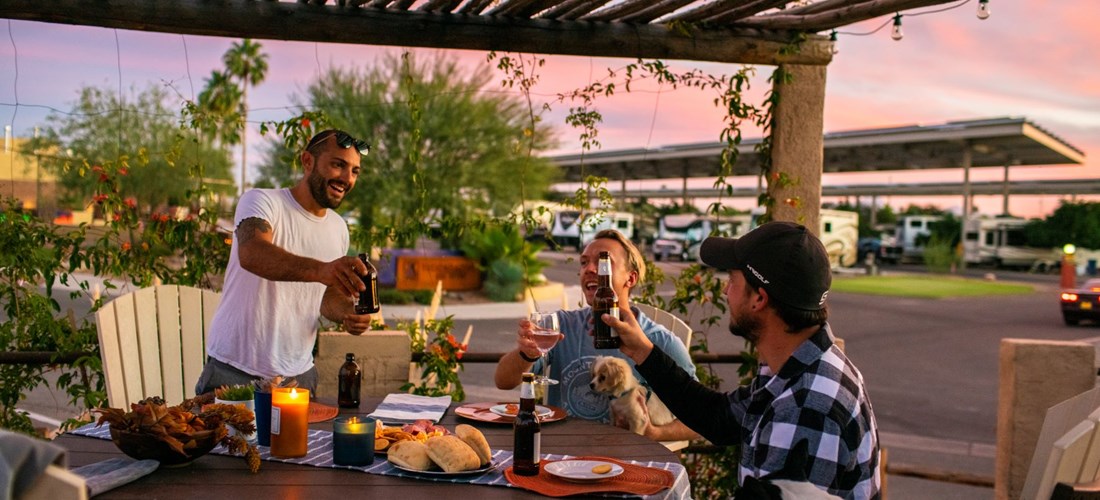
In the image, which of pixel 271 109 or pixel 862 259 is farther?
pixel 862 259

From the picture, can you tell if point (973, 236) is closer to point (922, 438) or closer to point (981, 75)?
point (981, 75)

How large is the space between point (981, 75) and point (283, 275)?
20.2 m

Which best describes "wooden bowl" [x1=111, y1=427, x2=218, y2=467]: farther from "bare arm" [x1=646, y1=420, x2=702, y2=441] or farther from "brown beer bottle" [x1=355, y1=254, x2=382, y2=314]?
"bare arm" [x1=646, y1=420, x2=702, y2=441]

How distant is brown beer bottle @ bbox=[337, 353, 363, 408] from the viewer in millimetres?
3264

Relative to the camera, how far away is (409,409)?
331cm

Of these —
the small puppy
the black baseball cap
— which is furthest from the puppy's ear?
the black baseball cap

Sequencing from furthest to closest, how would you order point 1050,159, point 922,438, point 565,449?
point 1050,159, point 922,438, point 565,449

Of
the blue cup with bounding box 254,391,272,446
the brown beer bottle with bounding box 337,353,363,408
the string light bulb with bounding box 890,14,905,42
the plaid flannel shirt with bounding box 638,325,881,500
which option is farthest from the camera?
the string light bulb with bounding box 890,14,905,42

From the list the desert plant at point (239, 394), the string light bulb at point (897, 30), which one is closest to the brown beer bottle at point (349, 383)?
the desert plant at point (239, 394)

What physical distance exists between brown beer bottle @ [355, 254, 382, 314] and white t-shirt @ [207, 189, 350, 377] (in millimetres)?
641

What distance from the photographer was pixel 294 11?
13.8 ft

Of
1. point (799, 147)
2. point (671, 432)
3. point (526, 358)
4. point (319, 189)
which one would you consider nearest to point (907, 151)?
point (799, 147)

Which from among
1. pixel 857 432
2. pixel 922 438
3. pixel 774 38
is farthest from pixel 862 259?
pixel 857 432

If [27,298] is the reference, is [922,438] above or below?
below
